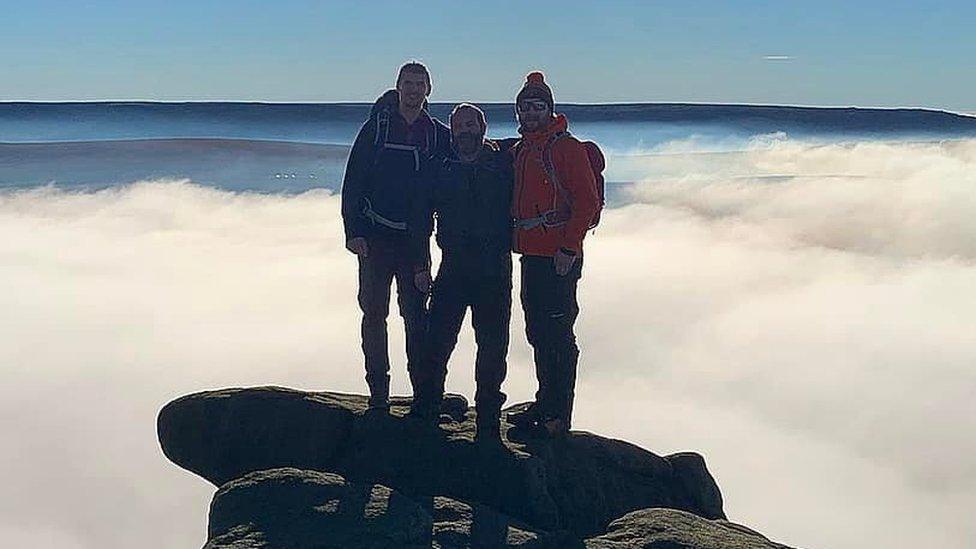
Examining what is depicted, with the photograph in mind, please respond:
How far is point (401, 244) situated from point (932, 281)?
19616cm

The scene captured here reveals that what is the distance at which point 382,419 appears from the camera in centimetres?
999

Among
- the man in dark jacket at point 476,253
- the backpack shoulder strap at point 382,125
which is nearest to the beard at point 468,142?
the man in dark jacket at point 476,253

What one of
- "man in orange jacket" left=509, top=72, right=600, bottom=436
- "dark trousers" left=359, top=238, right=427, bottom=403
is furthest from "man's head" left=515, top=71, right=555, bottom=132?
"dark trousers" left=359, top=238, right=427, bottom=403

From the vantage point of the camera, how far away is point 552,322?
9.70 metres

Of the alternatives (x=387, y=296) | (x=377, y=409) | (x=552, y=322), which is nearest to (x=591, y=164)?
(x=552, y=322)

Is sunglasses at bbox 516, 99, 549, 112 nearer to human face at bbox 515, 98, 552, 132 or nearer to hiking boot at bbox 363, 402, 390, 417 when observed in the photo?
human face at bbox 515, 98, 552, 132

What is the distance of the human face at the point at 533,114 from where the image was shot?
30.3ft

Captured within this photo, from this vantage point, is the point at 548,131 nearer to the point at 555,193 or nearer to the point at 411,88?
the point at 555,193

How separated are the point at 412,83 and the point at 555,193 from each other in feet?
5.07

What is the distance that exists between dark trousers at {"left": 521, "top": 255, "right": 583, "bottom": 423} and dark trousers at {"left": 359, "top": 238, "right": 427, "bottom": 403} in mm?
997

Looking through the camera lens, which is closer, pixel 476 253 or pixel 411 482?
pixel 411 482

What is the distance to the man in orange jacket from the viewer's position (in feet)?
30.3

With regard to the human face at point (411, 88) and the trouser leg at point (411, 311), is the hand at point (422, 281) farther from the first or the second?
the human face at point (411, 88)

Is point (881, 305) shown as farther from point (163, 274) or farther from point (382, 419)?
point (382, 419)
